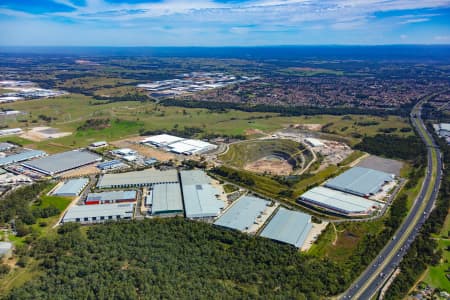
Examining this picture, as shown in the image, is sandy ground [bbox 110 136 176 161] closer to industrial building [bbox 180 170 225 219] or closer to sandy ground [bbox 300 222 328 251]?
industrial building [bbox 180 170 225 219]

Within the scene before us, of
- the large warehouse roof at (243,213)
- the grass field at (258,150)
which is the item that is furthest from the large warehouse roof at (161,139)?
the large warehouse roof at (243,213)

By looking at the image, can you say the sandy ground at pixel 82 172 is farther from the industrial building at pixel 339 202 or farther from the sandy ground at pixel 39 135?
the industrial building at pixel 339 202

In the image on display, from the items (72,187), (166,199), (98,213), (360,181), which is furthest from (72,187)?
(360,181)

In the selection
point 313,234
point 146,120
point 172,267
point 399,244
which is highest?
point 172,267

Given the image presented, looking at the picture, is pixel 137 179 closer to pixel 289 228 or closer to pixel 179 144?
pixel 179 144

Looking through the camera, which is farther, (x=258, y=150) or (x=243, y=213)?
(x=258, y=150)
